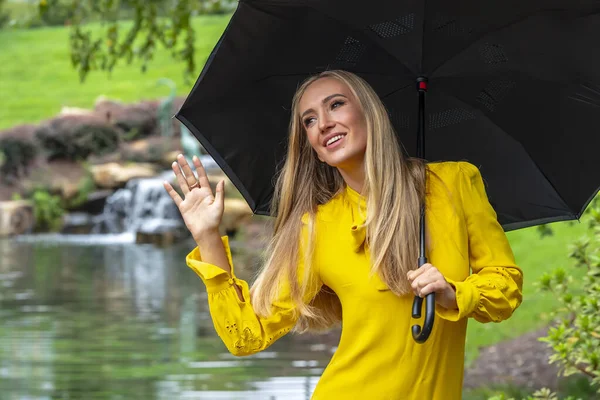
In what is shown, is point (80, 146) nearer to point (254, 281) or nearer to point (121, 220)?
point (121, 220)

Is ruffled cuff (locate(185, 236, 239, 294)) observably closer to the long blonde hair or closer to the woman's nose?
the long blonde hair

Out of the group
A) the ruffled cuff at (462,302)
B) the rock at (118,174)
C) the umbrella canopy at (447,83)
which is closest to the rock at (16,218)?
the rock at (118,174)

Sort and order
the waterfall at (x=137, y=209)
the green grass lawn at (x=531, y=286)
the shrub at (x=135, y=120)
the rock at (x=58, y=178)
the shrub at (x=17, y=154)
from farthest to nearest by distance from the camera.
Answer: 1. the shrub at (x=135, y=120)
2. the shrub at (x=17, y=154)
3. the rock at (x=58, y=178)
4. the waterfall at (x=137, y=209)
5. the green grass lawn at (x=531, y=286)

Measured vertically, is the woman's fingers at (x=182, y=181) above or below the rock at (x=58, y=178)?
below

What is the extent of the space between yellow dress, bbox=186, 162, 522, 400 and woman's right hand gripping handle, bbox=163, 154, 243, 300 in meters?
0.04

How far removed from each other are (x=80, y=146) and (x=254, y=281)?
24.3m

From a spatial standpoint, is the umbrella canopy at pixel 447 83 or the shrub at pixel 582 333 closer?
the umbrella canopy at pixel 447 83

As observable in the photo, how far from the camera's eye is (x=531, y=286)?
959 cm

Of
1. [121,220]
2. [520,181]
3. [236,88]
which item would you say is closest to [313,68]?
[236,88]

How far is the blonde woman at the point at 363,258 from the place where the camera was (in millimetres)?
2607

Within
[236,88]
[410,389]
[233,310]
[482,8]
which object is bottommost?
[410,389]

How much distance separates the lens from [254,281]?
289 cm

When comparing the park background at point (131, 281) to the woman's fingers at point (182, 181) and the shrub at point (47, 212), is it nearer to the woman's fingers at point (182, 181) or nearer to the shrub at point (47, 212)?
the shrub at point (47, 212)

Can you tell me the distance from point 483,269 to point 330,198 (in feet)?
1.56
